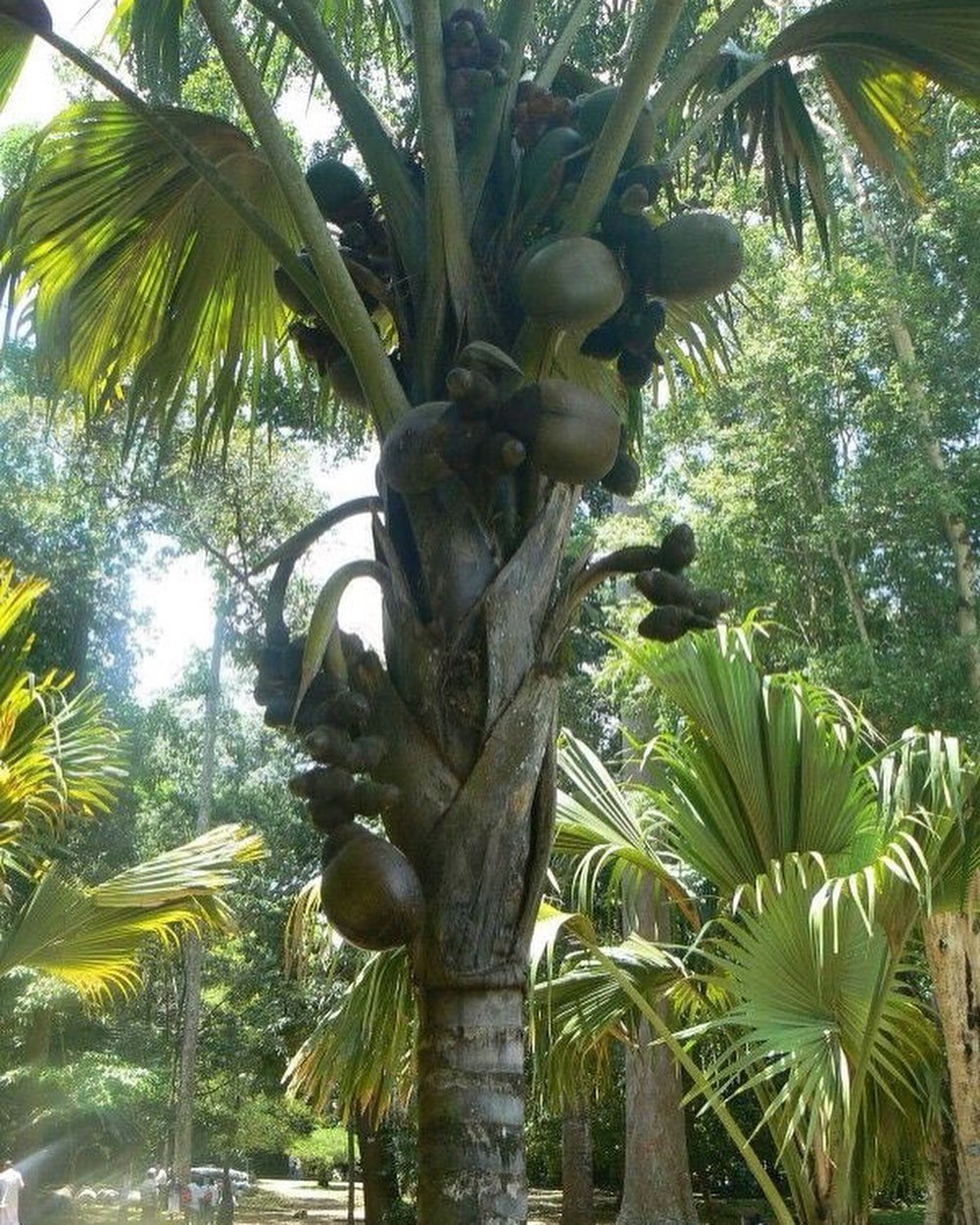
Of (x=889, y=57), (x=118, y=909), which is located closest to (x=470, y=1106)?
(x=889, y=57)

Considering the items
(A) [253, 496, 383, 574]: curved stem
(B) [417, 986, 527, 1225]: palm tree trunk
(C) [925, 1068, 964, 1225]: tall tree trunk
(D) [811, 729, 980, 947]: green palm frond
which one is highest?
(A) [253, 496, 383, 574]: curved stem

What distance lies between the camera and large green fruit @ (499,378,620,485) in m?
2.46

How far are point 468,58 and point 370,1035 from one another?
2984 mm

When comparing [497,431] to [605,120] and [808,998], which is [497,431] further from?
[808,998]

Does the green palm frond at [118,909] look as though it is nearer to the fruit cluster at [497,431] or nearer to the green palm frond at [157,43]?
the green palm frond at [157,43]

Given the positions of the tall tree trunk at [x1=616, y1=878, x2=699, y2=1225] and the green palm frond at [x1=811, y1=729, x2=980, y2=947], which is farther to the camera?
the tall tree trunk at [x1=616, y1=878, x2=699, y2=1225]

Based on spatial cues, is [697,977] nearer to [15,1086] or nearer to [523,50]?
[523,50]

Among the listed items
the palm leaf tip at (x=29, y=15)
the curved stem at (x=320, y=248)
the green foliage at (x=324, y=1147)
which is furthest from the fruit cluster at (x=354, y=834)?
the green foliage at (x=324, y=1147)

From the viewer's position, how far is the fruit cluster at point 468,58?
2.96m

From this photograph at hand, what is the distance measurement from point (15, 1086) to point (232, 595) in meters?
7.97

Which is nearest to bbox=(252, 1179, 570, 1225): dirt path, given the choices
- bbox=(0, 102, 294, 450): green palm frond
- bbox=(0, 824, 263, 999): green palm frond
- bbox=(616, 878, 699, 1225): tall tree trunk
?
bbox=(616, 878, 699, 1225): tall tree trunk

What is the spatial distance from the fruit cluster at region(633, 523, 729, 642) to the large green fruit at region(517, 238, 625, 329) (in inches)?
17.6

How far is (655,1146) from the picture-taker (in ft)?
41.4

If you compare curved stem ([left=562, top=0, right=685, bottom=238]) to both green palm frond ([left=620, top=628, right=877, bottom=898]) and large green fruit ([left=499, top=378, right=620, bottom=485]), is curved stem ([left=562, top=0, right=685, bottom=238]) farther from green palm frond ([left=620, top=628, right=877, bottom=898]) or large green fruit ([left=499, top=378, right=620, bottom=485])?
green palm frond ([left=620, top=628, right=877, bottom=898])
